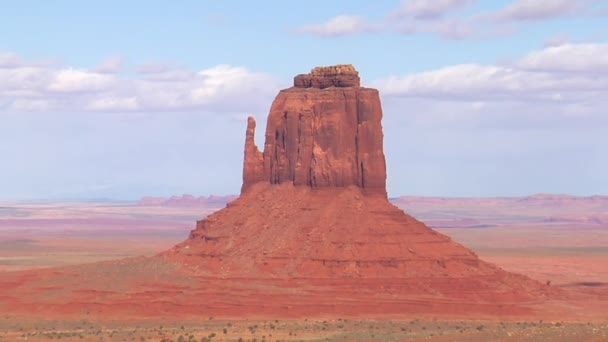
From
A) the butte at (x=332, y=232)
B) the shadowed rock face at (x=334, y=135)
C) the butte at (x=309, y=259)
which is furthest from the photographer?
the shadowed rock face at (x=334, y=135)

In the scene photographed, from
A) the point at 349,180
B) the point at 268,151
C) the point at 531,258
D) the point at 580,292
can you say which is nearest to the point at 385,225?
the point at 349,180

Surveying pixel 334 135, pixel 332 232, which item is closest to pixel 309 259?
pixel 332 232

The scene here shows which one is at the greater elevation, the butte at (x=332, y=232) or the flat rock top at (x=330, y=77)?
the flat rock top at (x=330, y=77)

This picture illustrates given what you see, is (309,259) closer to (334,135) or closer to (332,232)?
(332,232)

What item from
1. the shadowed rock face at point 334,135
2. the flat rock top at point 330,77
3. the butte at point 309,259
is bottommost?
the butte at point 309,259

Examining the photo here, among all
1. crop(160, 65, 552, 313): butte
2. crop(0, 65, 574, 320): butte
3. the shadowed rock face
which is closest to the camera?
crop(0, 65, 574, 320): butte
